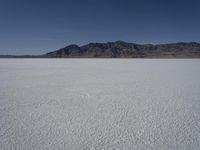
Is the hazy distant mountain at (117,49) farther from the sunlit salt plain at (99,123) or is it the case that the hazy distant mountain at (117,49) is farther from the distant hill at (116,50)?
the sunlit salt plain at (99,123)

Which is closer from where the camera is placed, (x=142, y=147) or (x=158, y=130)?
(x=142, y=147)

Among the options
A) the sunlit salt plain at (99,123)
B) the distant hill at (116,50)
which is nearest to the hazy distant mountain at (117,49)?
the distant hill at (116,50)

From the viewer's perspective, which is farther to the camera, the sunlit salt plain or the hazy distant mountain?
the hazy distant mountain

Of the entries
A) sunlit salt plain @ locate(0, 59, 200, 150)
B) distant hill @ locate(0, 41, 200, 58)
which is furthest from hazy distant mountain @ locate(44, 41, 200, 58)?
sunlit salt plain @ locate(0, 59, 200, 150)

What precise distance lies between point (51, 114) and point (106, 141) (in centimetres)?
146

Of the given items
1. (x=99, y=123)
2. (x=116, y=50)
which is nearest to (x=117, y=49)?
(x=116, y=50)

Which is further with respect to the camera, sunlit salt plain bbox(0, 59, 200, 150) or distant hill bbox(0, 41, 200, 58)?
distant hill bbox(0, 41, 200, 58)

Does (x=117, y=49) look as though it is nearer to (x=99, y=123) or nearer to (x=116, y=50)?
(x=116, y=50)

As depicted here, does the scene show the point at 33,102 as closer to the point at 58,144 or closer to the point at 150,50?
the point at 58,144

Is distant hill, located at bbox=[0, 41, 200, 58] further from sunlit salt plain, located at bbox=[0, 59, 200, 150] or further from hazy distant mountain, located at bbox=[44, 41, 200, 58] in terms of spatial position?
sunlit salt plain, located at bbox=[0, 59, 200, 150]

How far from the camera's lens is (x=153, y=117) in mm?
3430

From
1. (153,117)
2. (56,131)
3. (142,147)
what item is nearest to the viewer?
(142,147)

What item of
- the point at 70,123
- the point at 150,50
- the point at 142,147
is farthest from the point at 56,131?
the point at 150,50

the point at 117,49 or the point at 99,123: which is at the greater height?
the point at 99,123
